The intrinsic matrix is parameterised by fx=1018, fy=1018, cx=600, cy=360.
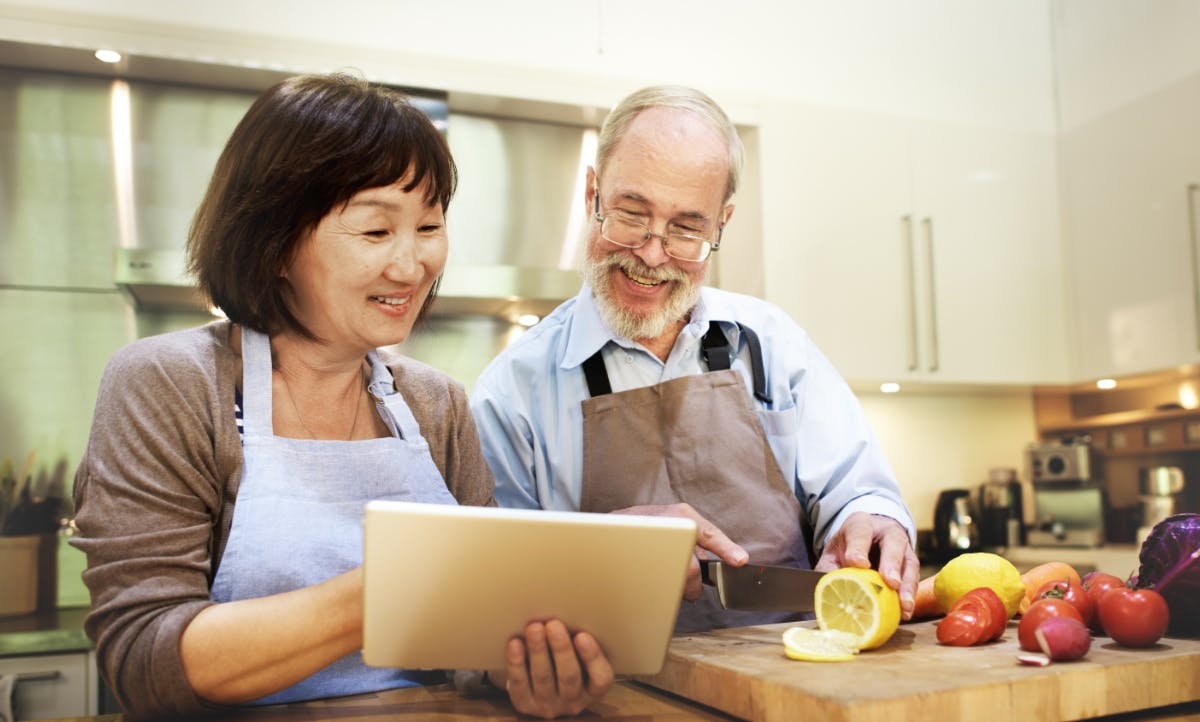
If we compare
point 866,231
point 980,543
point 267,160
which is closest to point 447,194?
point 267,160

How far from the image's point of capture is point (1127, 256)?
3.52 metres

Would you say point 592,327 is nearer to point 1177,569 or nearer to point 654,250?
point 654,250

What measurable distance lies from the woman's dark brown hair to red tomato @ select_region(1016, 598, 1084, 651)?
0.87m

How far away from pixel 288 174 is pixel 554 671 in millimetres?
643

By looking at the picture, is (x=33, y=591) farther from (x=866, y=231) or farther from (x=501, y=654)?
(x=866, y=231)

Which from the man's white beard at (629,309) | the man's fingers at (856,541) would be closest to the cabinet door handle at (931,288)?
the man's white beard at (629,309)

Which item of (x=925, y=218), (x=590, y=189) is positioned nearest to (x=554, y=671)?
(x=590, y=189)

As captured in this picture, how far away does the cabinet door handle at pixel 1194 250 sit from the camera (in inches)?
127

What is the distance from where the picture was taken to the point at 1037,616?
115cm

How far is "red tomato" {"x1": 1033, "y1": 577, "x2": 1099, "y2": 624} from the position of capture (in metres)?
1.26

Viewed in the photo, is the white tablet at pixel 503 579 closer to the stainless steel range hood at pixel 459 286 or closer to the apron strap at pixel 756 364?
the apron strap at pixel 756 364

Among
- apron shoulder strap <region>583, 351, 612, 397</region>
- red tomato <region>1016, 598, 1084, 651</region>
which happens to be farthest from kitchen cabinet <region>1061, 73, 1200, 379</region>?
red tomato <region>1016, 598, 1084, 651</region>

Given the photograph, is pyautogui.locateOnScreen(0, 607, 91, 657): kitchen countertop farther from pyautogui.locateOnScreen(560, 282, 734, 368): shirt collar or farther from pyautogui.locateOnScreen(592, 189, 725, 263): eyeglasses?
pyautogui.locateOnScreen(592, 189, 725, 263): eyeglasses

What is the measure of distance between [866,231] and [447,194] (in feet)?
7.95
